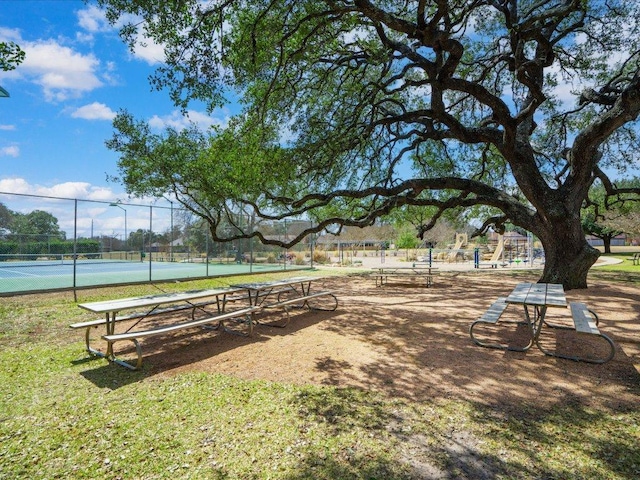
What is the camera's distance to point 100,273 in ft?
58.5

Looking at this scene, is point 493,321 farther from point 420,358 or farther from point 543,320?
point 420,358

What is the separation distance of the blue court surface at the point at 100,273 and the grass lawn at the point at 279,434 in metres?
9.91

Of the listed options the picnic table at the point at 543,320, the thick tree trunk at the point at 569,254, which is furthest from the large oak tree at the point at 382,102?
the picnic table at the point at 543,320

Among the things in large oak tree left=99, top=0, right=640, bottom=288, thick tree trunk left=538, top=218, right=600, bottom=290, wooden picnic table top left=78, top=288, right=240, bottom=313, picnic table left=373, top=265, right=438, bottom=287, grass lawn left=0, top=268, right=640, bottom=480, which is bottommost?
grass lawn left=0, top=268, right=640, bottom=480

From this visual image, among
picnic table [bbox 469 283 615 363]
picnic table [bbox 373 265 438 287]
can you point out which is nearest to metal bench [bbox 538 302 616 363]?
picnic table [bbox 469 283 615 363]

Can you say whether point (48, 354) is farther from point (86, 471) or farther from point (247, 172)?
point (247, 172)

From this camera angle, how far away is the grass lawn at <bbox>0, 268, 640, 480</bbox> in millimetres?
2461

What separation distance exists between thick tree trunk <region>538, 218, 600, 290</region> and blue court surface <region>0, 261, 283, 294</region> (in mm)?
12045

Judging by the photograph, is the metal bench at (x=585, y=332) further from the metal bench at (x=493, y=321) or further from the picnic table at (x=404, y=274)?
the picnic table at (x=404, y=274)

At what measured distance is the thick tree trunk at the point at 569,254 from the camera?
32.6 ft

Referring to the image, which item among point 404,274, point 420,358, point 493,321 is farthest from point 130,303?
point 404,274

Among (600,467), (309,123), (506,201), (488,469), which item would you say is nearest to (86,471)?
(488,469)

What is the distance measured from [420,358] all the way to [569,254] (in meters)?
7.75

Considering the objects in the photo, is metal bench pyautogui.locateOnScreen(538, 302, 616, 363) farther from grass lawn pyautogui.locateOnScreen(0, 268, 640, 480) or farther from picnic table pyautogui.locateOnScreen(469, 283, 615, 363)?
grass lawn pyautogui.locateOnScreen(0, 268, 640, 480)
